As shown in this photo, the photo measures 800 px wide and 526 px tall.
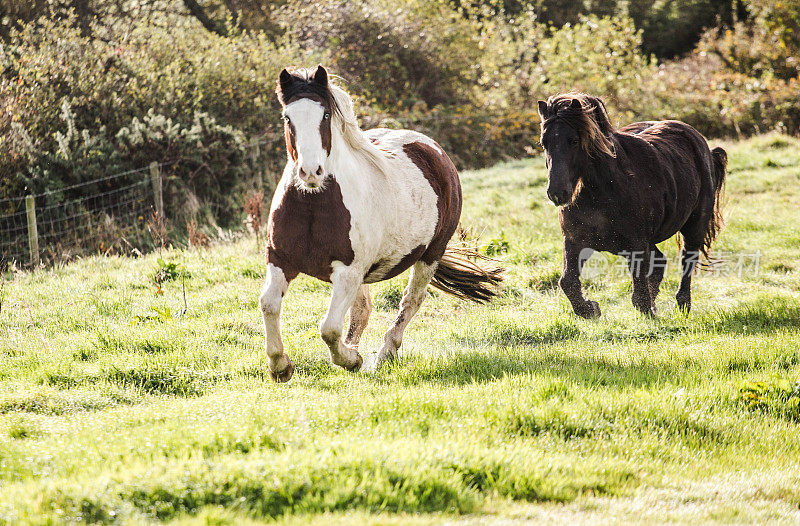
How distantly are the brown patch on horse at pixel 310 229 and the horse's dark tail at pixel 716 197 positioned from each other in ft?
16.7

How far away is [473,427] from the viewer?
188 inches

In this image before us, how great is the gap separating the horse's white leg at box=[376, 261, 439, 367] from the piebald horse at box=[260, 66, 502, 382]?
2cm

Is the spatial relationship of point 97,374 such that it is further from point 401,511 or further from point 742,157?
point 742,157

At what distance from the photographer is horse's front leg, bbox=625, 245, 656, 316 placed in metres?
7.61

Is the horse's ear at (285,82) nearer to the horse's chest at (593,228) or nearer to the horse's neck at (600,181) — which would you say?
the horse's neck at (600,181)

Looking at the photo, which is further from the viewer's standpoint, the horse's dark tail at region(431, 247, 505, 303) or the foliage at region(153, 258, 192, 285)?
the foliage at region(153, 258, 192, 285)

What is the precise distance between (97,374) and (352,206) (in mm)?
2298

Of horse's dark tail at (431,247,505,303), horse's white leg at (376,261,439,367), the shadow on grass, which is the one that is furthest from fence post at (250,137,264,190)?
the shadow on grass

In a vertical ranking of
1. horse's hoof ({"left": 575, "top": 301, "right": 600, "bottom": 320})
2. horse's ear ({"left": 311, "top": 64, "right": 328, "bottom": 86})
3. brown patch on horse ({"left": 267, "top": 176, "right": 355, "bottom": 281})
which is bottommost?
horse's hoof ({"left": 575, "top": 301, "right": 600, "bottom": 320})

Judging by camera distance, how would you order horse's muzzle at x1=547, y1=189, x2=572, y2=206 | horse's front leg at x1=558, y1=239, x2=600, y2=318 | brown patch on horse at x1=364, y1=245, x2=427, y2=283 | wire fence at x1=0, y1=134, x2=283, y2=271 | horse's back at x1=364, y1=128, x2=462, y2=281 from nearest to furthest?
1. brown patch on horse at x1=364, y1=245, x2=427, y2=283
2. horse's back at x1=364, y1=128, x2=462, y2=281
3. horse's muzzle at x1=547, y1=189, x2=572, y2=206
4. horse's front leg at x1=558, y1=239, x2=600, y2=318
5. wire fence at x1=0, y1=134, x2=283, y2=271

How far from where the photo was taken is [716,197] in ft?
29.8

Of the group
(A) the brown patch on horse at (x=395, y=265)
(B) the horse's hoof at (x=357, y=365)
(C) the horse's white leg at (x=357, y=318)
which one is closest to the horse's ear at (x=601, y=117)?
(A) the brown patch on horse at (x=395, y=265)

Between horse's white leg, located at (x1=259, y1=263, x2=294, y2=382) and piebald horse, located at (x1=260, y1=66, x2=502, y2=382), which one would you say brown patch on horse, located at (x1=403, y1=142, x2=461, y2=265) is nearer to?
piebald horse, located at (x1=260, y1=66, x2=502, y2=382)

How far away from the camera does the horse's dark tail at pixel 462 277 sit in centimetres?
752
